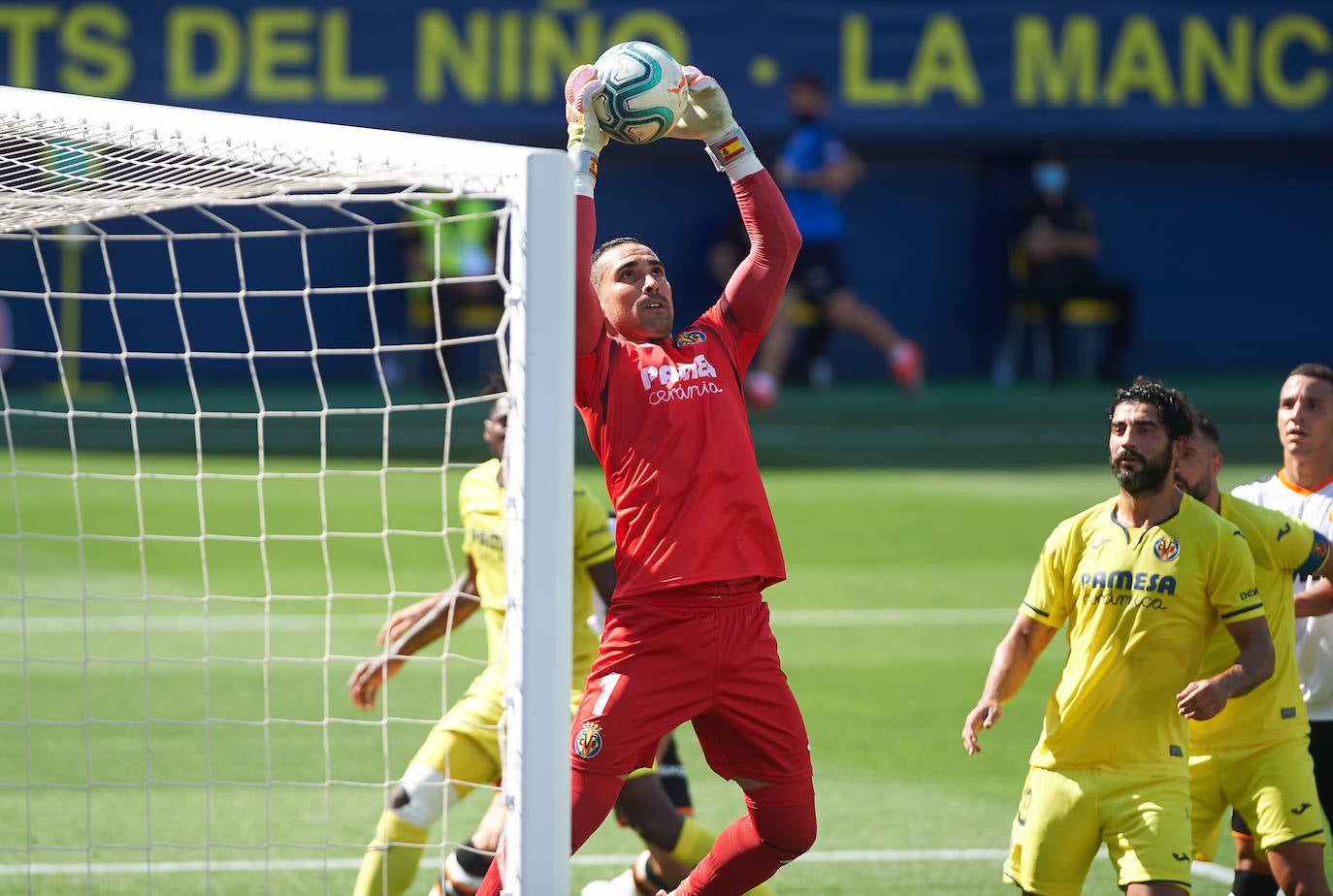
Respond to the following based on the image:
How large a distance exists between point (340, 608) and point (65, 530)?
3.07 m

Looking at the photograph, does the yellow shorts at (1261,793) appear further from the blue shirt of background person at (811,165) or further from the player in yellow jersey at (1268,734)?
the blue shirt of background person at (811,165)

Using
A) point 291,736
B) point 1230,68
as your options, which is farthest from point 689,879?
point 1230,68

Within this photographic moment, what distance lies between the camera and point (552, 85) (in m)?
18.5

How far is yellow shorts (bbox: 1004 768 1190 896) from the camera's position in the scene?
4227 mm

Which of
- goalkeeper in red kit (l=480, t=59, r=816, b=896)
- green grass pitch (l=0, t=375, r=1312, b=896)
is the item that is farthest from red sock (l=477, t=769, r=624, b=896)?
green grass pitch (l=0, t=375, r=1312, b=896)

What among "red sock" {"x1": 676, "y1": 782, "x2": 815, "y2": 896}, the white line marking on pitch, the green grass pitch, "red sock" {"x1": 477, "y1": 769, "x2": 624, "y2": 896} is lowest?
the green grass pitch

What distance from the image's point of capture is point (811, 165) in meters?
15.7

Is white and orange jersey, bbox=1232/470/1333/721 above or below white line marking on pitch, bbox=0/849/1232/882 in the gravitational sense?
above

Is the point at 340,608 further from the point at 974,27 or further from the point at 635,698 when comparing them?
the point at 974,27

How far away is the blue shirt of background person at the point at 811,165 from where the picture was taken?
15742 mm

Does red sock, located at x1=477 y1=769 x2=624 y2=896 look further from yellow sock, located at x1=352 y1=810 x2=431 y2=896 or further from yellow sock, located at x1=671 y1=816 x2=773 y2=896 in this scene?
yellow sock, located at x1=671 y1=816 x2=773 y2=896

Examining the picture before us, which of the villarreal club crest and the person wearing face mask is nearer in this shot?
the villarreal club crest

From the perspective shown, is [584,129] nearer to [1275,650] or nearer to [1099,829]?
[1099,829]

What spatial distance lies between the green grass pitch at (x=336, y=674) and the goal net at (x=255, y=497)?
3 centimetres
